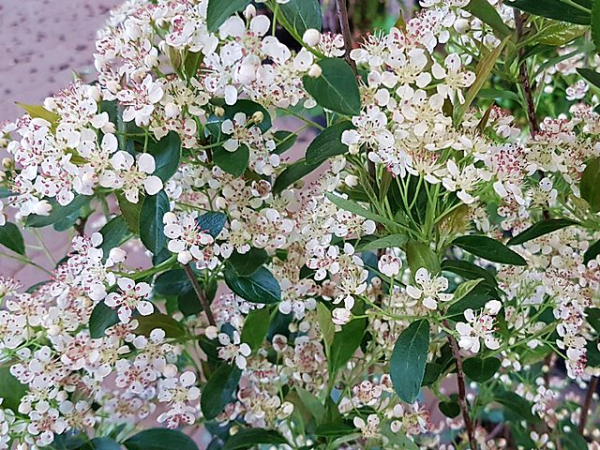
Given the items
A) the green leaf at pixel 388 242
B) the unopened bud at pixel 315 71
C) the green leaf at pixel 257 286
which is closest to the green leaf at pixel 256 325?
the green leaf at pixel 257 286

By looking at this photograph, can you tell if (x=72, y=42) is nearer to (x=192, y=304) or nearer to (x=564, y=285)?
(x=192, y=304)

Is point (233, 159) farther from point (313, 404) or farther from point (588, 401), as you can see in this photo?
point (588, 401)

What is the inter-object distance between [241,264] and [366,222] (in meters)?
0.12

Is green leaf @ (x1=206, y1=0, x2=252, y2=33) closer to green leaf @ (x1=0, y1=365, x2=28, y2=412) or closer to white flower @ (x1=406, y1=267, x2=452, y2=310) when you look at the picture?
white flower @ (x1=406, y1=267, x2=452, y2=310)

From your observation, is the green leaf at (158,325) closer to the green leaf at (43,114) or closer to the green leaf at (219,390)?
the green leaf at (219,390)

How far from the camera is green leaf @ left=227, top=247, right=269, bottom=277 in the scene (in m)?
0.55

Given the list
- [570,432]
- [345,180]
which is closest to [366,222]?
[345,180]

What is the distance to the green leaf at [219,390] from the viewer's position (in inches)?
24.0

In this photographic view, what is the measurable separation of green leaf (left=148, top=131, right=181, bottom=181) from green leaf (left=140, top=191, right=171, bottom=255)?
0.03 meters

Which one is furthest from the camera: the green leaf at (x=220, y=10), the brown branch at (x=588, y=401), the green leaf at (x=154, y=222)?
the brown branch at (x=588, y=401)

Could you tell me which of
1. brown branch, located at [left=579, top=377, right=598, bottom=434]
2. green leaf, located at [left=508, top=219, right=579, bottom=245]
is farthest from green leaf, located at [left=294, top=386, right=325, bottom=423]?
brown branch, located at [left=579, top=377, right=598, bottom=434]

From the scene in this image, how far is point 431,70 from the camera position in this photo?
19.1 inches

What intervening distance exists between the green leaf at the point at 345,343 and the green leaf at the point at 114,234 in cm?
22

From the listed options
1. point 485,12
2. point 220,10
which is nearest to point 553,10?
point 485,12
